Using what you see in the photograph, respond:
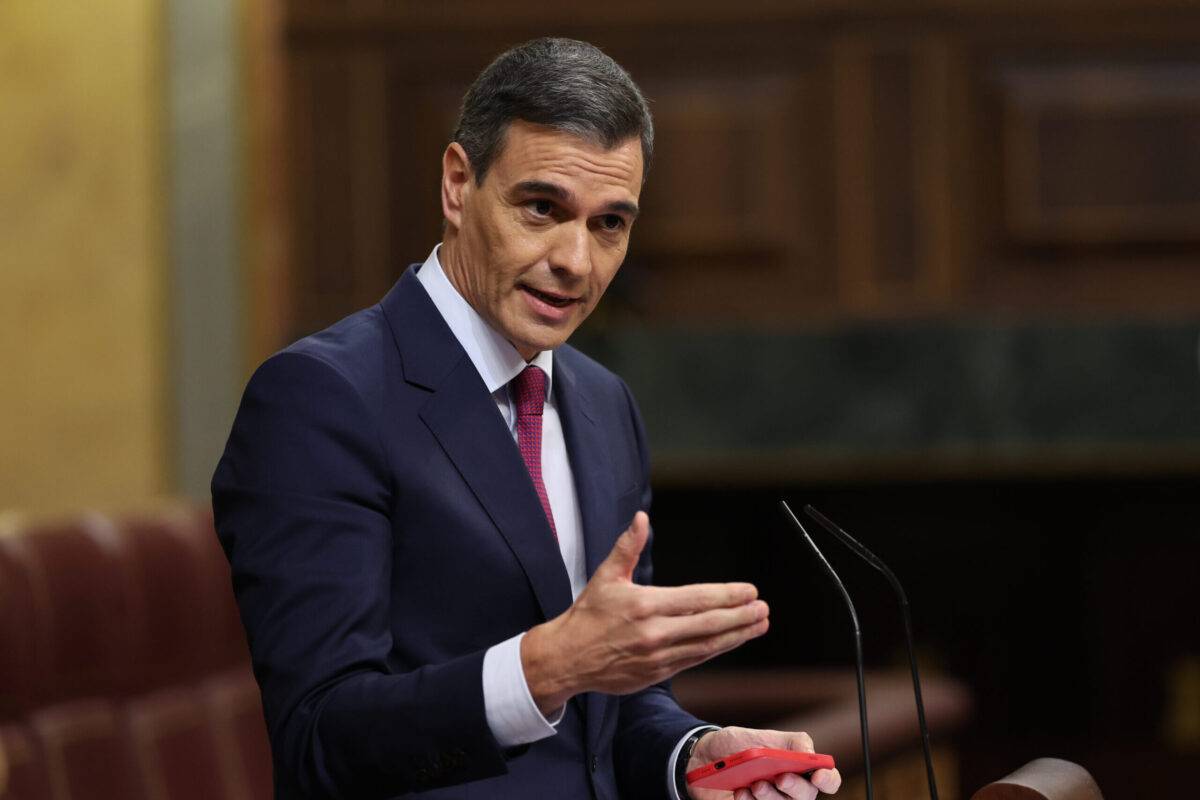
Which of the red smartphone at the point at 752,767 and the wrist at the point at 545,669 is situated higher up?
the wrist at the point at 545,669

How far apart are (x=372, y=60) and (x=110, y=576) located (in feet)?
5.85

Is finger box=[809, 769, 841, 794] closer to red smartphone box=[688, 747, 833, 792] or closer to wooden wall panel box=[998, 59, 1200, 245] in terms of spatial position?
red smartphone box=[688, 747, 833, 792]

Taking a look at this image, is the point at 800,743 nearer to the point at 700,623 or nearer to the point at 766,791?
the point at 766,791

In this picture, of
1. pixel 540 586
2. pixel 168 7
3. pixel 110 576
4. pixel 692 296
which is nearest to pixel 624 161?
pixel 540 586

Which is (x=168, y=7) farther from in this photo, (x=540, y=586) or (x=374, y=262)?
(x=540, y=586)

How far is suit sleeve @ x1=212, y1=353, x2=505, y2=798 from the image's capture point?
143 cm

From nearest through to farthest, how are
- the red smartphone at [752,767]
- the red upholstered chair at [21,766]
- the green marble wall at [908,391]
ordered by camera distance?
1. the red smartphone at [752,767]
2. the red upholstered chair at [21,766]
3. the green marble wall at [908,391]

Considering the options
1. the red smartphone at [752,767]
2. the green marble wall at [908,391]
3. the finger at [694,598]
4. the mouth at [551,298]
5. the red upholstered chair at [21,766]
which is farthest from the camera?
the green marble wall at [908,391]

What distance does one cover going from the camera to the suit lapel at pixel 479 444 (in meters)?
1.61

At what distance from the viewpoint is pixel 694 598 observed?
1.31 m

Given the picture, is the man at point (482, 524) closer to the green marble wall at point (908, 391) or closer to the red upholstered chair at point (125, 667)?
the red upholstered chair at point (125, 667)

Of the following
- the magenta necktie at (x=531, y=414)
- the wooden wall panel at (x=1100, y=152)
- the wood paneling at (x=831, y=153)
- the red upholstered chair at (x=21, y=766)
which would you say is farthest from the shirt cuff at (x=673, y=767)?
the wooden wall panel at (x=1100, y=152)

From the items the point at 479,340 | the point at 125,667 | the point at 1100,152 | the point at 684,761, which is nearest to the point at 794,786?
the point at 684,761

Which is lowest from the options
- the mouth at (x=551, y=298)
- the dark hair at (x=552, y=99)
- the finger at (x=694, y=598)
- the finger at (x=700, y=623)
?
the finger at (x=700, y=623)
